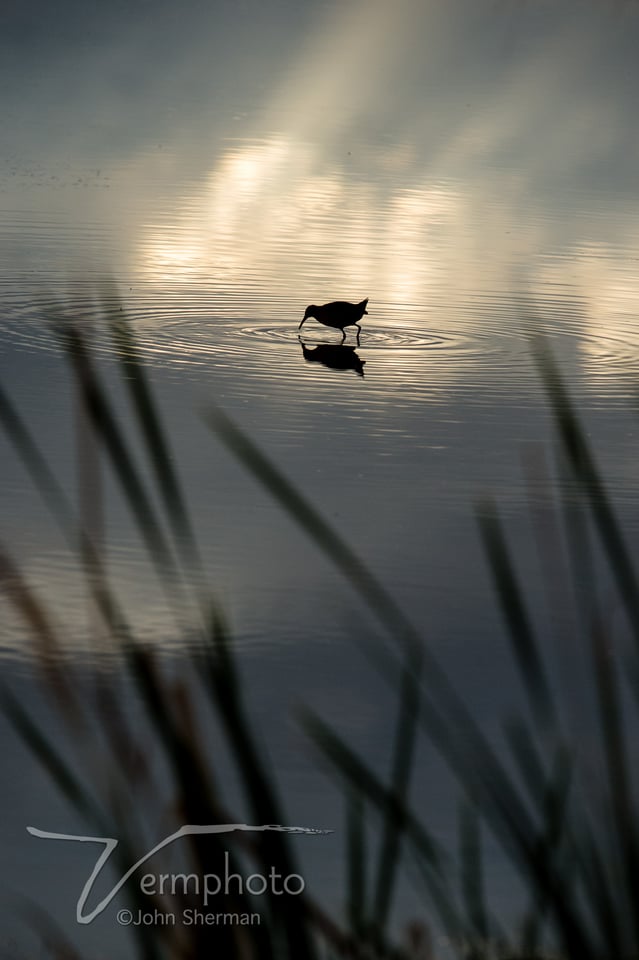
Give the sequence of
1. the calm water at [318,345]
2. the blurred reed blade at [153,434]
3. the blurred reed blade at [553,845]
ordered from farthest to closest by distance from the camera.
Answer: the calm water at [318,345] < the blurred reed blade at [553,845] < the blurred reed blade at [153,434]

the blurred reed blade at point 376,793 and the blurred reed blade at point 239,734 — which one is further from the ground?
the blurred reed blade at point 239,734

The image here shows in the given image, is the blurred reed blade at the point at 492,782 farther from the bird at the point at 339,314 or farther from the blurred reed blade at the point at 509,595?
the bird at the point at 339,314

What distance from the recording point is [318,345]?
8484 mm

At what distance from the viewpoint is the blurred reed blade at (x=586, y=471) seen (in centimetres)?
130

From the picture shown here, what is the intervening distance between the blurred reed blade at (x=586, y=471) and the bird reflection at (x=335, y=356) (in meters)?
6.36

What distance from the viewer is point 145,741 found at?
158 inches

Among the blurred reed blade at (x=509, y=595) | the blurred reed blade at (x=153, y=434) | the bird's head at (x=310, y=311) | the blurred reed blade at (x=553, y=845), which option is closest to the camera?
the blurred reed blade at (x=153, y=434)

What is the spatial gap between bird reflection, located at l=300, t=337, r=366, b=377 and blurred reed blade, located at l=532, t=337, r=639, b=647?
636 cm

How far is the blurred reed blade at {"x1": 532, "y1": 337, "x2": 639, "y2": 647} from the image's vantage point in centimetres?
130

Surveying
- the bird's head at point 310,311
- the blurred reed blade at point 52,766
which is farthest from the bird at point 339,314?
the blurred reed blade at point 52,766

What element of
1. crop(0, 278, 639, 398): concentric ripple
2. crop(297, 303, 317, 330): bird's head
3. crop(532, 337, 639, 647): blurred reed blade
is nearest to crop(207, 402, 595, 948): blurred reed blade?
crop(532, 337, 639, 647): blurred reed blade

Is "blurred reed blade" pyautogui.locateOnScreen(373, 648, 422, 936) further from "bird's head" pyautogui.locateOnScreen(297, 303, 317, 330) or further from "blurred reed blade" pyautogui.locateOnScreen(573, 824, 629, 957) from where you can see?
"bird's head" pyautogui.locateOnScreen(297, 303, 317, 330)

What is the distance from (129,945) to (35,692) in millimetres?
1141

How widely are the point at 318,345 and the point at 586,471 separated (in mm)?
7186
